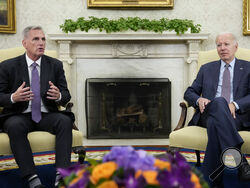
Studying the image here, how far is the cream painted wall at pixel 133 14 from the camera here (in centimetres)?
477

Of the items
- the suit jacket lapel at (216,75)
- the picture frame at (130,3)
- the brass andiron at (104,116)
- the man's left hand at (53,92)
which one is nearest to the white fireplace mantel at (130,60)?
the brass andiron at (104,116)

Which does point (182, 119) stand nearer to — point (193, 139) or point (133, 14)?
point (193, 139)

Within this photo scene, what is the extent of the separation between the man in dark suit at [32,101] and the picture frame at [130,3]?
2.11 m

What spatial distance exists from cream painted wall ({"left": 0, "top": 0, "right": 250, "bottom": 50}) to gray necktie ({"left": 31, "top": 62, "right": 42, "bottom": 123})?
7.03 feet

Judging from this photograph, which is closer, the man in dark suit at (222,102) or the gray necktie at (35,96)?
the man in dark suit at (222,102)

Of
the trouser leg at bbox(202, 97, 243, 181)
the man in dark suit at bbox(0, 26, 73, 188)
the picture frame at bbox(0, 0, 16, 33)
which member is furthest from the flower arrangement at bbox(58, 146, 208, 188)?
the picture frame at bbox(0, 0, 16, 33)

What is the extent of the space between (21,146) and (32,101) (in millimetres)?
489

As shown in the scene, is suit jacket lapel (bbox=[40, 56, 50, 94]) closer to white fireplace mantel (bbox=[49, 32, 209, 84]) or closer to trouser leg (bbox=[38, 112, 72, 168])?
trouser leg (bbox=[38, 112, 72, 168])

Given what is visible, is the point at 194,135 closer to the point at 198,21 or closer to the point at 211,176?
the point at 211,176

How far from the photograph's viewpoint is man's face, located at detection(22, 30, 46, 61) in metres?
2.76

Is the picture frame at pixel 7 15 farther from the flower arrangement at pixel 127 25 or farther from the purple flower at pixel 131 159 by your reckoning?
the purple flower at pixel 131 159

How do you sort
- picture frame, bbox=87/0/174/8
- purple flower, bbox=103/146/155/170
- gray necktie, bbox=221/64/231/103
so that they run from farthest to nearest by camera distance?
picture frame, bbox=87/0/174/8 < gray necktie, bbox=221/64/231/103 < purple flower, bbox=103/146/155/170

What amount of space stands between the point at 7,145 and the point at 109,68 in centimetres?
264

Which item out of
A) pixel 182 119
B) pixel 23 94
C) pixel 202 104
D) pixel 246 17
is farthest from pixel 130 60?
pixel 23 94
